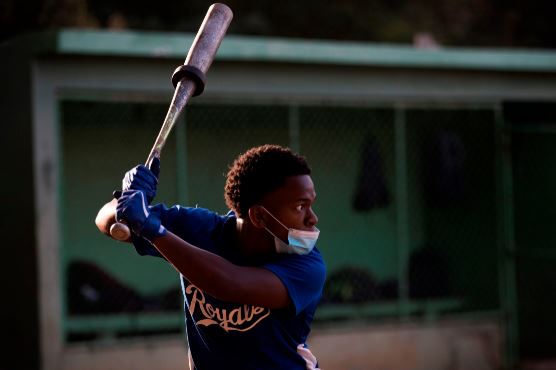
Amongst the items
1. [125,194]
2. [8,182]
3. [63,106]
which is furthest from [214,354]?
[63,106]

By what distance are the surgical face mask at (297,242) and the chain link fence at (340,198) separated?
207 inches

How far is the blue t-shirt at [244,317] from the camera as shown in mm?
3176

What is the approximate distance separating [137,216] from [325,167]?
23.2ft

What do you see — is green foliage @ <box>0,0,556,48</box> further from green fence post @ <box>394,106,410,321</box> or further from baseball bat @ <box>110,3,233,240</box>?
baseball bat @ <box>110,3,233,240</box>

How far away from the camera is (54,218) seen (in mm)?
7508

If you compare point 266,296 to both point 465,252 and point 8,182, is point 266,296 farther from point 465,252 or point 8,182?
point 465,252

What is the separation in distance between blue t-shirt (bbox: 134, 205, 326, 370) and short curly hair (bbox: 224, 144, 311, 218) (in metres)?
0.11

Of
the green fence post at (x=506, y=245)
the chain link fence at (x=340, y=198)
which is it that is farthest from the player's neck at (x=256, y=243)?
the green fence post at (x=506, y=245)

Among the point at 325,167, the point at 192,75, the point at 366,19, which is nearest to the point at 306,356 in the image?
the point at 192,75

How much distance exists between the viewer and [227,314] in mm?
3197

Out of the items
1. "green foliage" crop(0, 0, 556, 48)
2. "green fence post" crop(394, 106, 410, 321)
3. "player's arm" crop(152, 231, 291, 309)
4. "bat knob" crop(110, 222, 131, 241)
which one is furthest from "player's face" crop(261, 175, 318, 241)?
"green foliage" crop(0, 0, 556, 48)

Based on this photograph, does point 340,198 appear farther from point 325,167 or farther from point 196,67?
point 196,67

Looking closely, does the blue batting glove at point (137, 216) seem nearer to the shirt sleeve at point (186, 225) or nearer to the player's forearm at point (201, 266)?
the player's forearm at point (201, 266)

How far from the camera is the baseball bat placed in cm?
338
